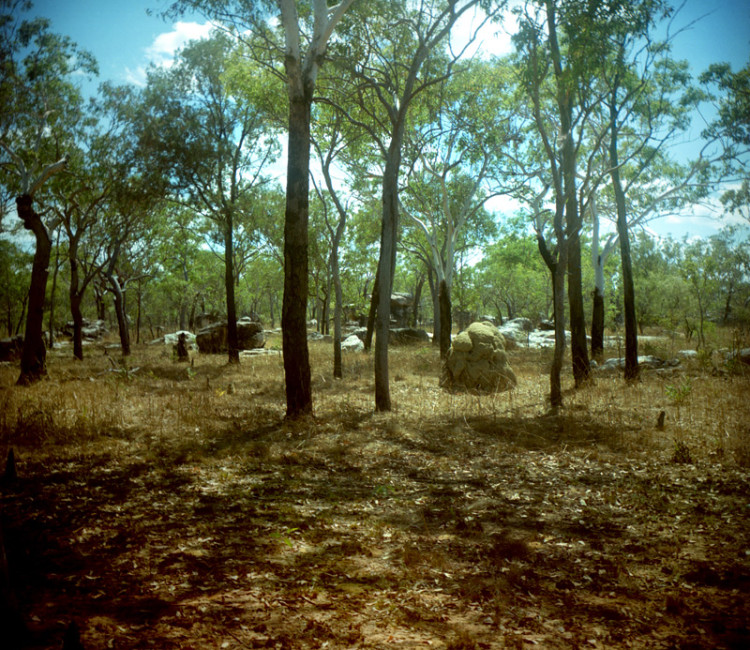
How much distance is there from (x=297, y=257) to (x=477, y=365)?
20.8ft

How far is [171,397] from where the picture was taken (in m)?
11.2

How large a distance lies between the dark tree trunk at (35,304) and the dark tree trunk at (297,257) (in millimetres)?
9244

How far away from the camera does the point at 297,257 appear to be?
898 centimetres

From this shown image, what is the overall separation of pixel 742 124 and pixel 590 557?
660 inches

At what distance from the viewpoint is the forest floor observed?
294 cm

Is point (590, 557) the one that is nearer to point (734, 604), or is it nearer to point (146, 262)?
point (734, 604)

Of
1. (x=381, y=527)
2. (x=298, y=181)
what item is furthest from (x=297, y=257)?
(x=381, y=527)

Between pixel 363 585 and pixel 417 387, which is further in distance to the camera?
pixel 417 387

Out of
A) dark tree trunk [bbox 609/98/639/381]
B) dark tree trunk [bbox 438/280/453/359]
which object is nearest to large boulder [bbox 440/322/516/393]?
dark tree trunk [bbox 609/98/639/381]

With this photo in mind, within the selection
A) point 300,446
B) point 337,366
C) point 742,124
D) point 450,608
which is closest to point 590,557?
point 450,608

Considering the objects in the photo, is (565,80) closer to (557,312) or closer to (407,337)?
(557,312)

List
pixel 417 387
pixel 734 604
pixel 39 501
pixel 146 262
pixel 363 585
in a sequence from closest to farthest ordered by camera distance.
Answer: pixel 734 604
pixel 363 585
pixel 39 501
pixel 417 387
pixel 146 262

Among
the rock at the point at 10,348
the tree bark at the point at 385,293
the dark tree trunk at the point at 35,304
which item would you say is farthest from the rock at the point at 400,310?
the tree bark at the point at 385,293

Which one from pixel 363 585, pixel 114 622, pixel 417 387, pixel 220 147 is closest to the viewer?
pixel 114 622
